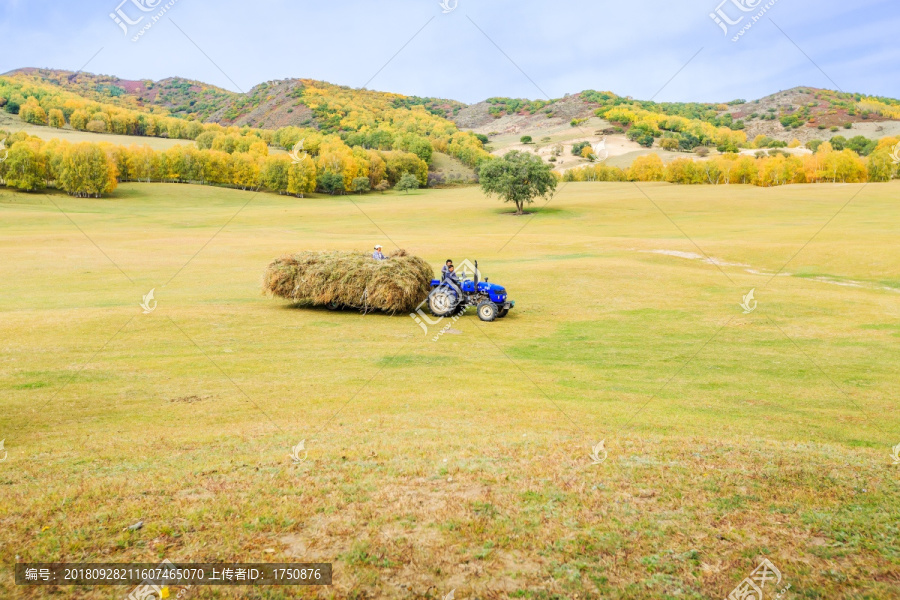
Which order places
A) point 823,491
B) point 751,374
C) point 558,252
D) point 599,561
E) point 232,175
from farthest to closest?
1. point 232,175
2. point 558,252
3. point 751,374
4. point 823,491
5. point 599,561

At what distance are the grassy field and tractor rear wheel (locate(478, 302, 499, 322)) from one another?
0.44 m

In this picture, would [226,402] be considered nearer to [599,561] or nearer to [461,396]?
[461,396]

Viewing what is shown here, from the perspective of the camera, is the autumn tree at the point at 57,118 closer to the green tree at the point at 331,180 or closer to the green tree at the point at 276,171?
the green tree at the point at 276,171

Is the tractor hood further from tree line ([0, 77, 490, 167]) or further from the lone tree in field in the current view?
tree line ([0, 77, 490, 167])

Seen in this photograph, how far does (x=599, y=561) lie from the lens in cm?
564

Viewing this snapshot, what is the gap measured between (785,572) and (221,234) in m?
60.5

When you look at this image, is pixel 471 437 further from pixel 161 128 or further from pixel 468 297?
pixel 161 128

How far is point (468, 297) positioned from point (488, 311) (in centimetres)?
102

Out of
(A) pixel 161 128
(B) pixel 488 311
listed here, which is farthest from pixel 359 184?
(B) pixel 488 311

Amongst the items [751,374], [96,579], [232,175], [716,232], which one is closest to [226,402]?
[96,579]

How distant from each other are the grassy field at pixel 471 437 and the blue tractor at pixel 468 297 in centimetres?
60

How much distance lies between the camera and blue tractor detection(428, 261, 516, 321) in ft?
70.0

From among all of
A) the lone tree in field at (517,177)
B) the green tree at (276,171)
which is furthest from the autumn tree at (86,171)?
the lone tree in field at (517,177)

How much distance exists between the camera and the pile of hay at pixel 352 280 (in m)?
21.3
